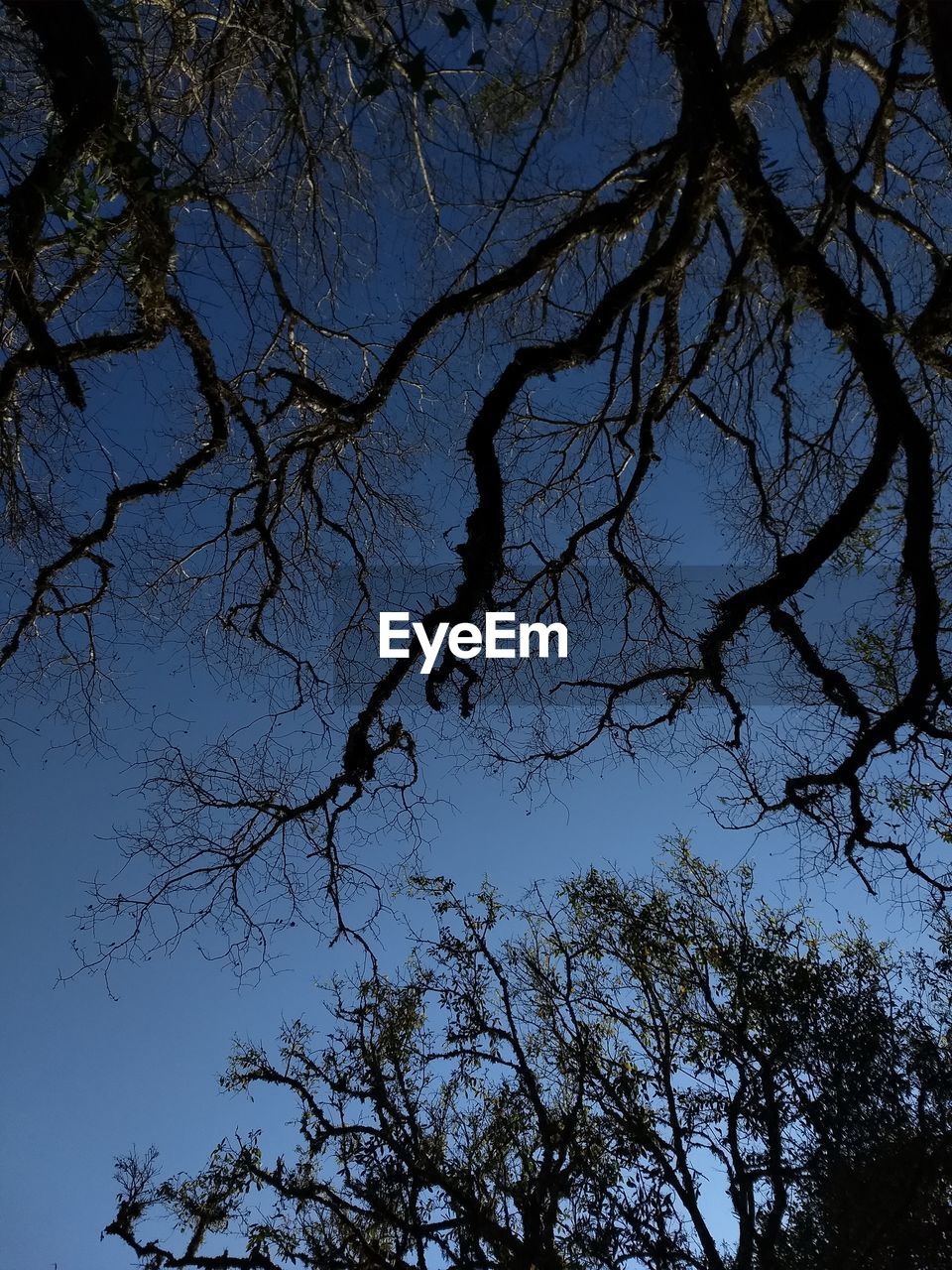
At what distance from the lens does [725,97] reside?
3.80m

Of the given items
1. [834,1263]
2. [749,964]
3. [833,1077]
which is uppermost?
[749,964]

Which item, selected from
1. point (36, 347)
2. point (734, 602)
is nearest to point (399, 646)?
point (734, 602)

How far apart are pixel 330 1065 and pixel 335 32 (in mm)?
7766

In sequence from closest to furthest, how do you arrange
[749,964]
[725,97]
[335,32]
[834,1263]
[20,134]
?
[335,32], [20,134], [725,97], [834,1263], [749,964]

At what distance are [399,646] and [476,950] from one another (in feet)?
13.4

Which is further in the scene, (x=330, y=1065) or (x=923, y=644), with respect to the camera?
(x=330, y=1065)

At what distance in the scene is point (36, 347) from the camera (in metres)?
3.64

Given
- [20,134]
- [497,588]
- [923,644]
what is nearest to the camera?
[20,134]

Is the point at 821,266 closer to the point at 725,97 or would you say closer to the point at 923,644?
the point at 725,97

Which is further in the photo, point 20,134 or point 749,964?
point 749,964

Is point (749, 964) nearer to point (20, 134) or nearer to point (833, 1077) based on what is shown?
point (833, 1077)

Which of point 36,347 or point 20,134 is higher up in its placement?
point 20,134

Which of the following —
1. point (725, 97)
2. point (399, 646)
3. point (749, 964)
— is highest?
point (725, 97)

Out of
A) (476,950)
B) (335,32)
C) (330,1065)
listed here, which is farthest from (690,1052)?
(335,32)
